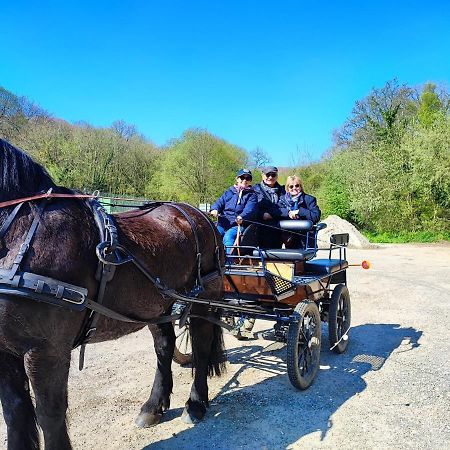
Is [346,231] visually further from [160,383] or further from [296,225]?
[160,383]

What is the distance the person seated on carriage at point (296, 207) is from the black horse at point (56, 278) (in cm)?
249

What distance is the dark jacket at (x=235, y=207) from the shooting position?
16.0 ft

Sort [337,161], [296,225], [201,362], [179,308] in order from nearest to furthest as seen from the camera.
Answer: [179,308] → [201,362] → [296,225] → [337,161]

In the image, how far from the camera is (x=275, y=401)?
3.71 m

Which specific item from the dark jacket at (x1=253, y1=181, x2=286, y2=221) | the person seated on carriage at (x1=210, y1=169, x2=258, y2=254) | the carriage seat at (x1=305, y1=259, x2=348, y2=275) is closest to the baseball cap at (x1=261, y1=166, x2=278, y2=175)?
the dark jacket at (x1=253, y1=181, x2=286, y2=221)

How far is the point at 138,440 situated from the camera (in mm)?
3088

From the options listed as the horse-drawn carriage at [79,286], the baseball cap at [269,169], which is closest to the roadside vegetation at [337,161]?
the baseball cap at [269,169]

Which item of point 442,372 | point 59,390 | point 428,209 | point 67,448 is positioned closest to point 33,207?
point 59,390

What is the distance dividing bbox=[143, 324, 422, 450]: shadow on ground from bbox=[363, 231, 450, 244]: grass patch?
17435mm

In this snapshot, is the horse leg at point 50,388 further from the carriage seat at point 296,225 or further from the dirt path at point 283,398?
the carriage seat at point 296,225

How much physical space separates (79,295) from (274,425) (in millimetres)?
2042

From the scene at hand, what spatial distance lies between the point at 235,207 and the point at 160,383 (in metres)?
2.26

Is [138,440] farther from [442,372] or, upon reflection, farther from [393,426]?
[442,372]

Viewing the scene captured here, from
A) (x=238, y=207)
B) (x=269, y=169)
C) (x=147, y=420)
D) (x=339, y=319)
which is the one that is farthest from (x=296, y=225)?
(x=147, y=420)
